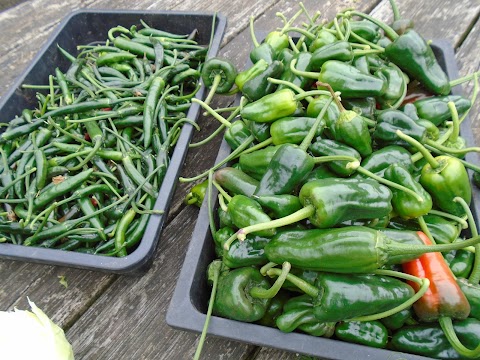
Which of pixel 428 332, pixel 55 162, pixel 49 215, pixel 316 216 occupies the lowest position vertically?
pixel 428 332

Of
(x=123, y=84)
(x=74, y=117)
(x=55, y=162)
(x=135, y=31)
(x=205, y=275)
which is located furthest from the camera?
(x=135, y=31)

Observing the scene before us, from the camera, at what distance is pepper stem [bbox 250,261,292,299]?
938 mm

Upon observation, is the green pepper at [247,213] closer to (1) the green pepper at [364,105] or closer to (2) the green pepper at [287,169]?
(2) the green pepper at [287,169]

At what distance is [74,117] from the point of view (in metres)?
1.65

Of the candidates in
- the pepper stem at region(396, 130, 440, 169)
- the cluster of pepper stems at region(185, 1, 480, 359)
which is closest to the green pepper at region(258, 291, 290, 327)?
the cluster of pepper stems at region(185, 1, 480, 359)

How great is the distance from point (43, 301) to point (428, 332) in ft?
3.70

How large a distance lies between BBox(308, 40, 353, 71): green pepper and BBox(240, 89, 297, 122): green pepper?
18cm

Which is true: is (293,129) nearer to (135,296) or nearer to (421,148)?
(421,148)

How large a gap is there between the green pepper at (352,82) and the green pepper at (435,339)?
0.69 metres

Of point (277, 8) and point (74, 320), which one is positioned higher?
point (277, 8)

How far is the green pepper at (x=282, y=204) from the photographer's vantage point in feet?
3.41

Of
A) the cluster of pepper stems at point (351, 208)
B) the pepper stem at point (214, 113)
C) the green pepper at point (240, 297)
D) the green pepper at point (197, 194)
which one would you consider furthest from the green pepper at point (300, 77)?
the green pepper at point (240, 297)

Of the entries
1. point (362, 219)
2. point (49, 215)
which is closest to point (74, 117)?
point (49, 215)

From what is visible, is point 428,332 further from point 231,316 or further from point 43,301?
point 43,301
